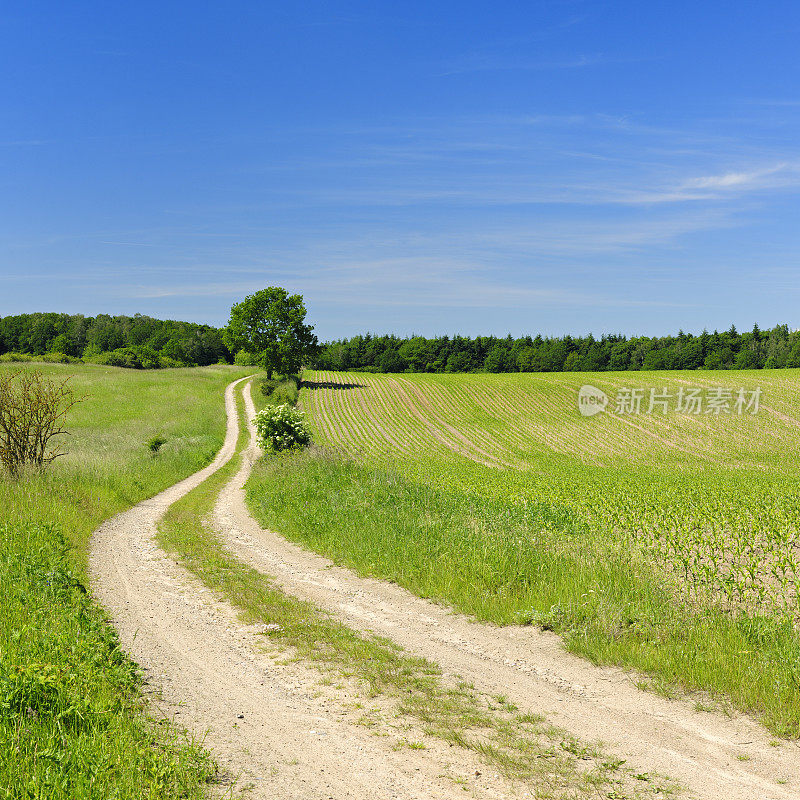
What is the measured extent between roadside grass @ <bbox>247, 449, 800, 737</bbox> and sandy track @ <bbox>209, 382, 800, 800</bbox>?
1.18 feet

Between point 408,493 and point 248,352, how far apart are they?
5709cm

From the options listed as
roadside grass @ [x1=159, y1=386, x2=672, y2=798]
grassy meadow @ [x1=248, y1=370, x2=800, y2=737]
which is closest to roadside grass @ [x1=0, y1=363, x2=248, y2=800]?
roadside grass @ [x1=159, y1=386, x2=672, y2=798]

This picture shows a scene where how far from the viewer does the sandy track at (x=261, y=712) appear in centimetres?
504

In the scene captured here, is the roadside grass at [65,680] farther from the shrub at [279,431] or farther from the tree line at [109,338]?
the tree line at [109,338]

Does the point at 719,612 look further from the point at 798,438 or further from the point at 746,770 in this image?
the point at 798,438

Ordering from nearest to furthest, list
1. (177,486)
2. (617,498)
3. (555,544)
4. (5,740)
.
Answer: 1. (5,740)
2. (555,544)
3. (617,498)
4. (177,486)

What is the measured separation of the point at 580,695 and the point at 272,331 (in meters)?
65.8

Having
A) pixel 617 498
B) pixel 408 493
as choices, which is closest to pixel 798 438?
pixel 617 498

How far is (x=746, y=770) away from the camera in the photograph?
534cm

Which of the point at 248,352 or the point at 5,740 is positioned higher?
the point at 248,352

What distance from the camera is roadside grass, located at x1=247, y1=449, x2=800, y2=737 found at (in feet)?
23.1

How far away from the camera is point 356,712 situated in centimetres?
624

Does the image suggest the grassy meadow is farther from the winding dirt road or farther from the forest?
the forest

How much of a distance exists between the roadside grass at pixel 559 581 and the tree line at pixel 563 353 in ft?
366
